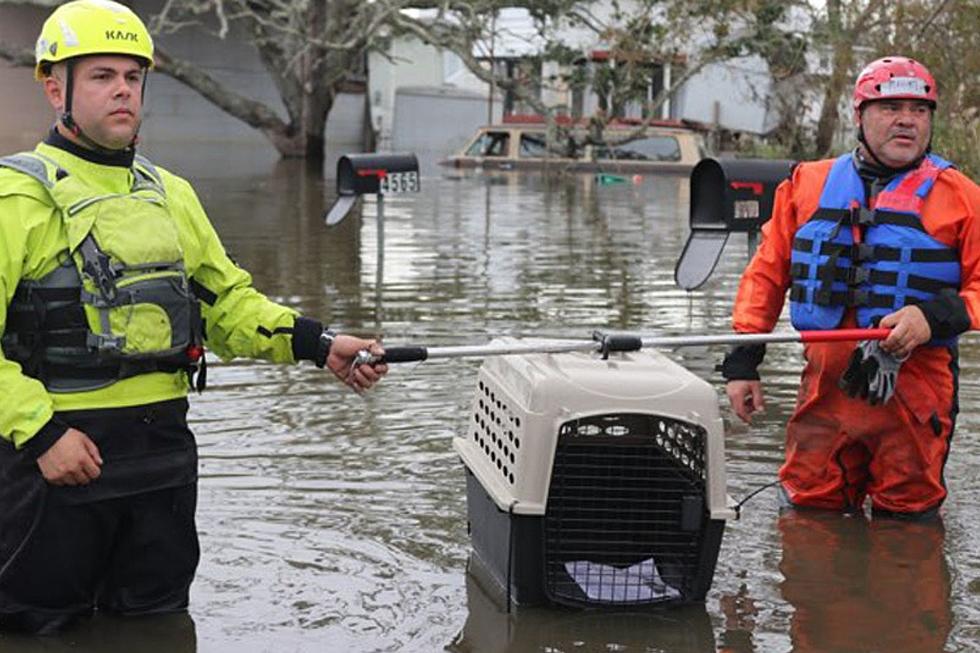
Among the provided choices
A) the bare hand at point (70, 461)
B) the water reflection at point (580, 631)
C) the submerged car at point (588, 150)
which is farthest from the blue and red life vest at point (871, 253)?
the submerged car at point (588, 150)

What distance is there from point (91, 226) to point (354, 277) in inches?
391

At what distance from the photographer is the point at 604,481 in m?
5.34

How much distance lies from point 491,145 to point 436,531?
30002 millimetres

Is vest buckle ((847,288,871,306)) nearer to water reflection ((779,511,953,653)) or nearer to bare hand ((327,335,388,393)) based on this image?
water reflection ((779,511,953,653))

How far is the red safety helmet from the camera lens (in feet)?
20.2

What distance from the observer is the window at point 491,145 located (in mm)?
36031

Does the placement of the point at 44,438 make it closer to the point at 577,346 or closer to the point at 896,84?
the point at 577,346

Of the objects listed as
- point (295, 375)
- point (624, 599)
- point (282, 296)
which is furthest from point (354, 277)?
point (624, 599)

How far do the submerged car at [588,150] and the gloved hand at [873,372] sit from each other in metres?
28.5

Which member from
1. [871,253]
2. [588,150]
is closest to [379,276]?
[871,253]

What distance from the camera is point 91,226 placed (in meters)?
4.64

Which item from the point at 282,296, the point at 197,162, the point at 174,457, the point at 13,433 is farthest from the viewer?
the point at 197,162

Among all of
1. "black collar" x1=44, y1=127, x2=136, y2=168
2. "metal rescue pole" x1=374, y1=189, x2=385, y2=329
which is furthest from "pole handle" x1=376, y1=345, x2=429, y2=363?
"metal rescue pole" x1=374, y1=189, x2=385, y2=329

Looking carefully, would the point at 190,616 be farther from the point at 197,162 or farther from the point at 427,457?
the point at 197,162
